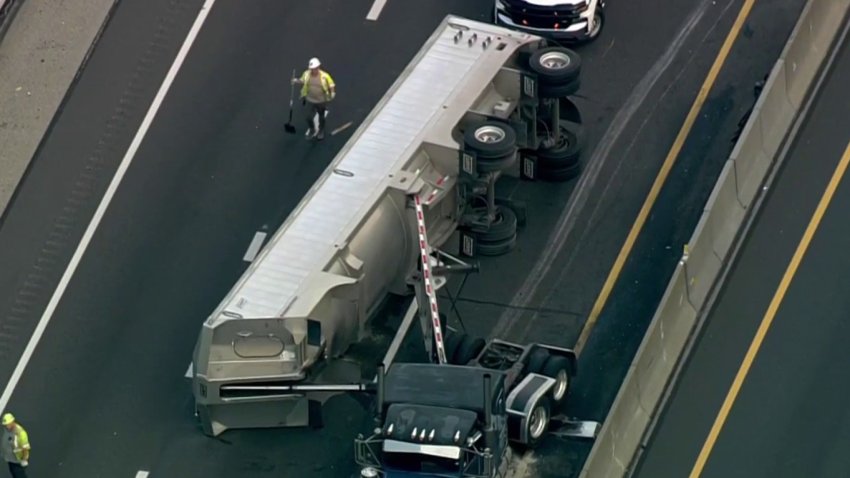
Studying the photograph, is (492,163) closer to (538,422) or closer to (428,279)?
(428,279)

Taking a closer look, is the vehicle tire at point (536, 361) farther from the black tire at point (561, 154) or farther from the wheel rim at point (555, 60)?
the wheel rim at point (555, 60)

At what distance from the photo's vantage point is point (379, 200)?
39719 mm

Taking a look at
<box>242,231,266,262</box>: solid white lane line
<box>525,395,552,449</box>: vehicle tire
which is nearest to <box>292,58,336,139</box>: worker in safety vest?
<box>242,231,266,262</box>: solid white lane line

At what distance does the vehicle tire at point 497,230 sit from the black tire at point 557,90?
7.24ft

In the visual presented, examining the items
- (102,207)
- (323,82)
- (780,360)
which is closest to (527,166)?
(323,82)

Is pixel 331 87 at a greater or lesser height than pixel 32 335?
greater

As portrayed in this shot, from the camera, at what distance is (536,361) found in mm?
38688

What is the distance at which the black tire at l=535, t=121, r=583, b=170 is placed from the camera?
43188 millimetres

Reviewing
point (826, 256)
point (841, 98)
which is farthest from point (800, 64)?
point (826, 256)

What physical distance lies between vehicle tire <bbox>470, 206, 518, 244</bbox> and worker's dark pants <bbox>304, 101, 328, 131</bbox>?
13.3ft

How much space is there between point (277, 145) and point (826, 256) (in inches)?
400

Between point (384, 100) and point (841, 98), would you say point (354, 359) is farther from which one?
point (841, 98)

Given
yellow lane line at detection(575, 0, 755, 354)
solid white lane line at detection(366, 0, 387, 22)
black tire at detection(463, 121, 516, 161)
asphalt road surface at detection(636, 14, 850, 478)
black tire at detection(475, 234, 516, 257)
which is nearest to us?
asphalt road surface at detection(636, 14, 850, 478)

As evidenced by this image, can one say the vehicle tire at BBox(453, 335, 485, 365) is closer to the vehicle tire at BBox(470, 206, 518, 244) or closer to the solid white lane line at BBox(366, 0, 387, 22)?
the vehicle tire at BBox(470, 206, 518, 244)
